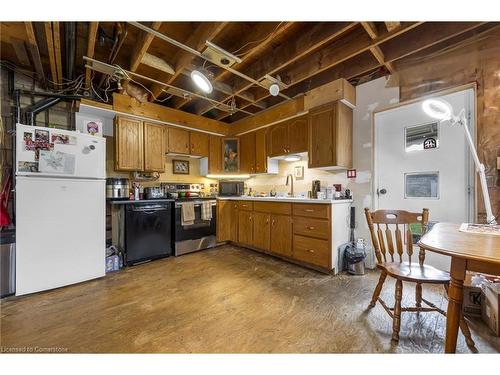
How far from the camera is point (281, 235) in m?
3.03

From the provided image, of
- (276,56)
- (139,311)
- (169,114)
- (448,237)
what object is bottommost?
(139,311)

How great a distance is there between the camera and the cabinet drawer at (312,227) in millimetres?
2541

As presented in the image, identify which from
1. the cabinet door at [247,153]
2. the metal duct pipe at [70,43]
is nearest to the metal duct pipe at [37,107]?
the metal duct pipe at [70,43]

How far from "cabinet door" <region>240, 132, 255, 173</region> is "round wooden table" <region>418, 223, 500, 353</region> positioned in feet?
10.2

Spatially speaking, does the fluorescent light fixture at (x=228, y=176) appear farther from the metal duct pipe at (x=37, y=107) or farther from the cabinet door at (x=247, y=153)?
the metal duct pipe at (x=37, y=107)

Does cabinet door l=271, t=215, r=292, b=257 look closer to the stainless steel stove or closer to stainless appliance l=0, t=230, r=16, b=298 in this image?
the stainless steel stove

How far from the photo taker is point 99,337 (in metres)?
1.49

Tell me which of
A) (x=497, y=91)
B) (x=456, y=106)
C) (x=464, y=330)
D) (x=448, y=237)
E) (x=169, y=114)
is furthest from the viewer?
(x=169, y=114)

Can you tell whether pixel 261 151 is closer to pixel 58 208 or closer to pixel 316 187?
pixel 316 187

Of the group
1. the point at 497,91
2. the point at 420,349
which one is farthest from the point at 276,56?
the point at 420,349

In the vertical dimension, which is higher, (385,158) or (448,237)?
(385,158)

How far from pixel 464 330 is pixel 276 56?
2.90m

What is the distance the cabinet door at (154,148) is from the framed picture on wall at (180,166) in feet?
1.57
